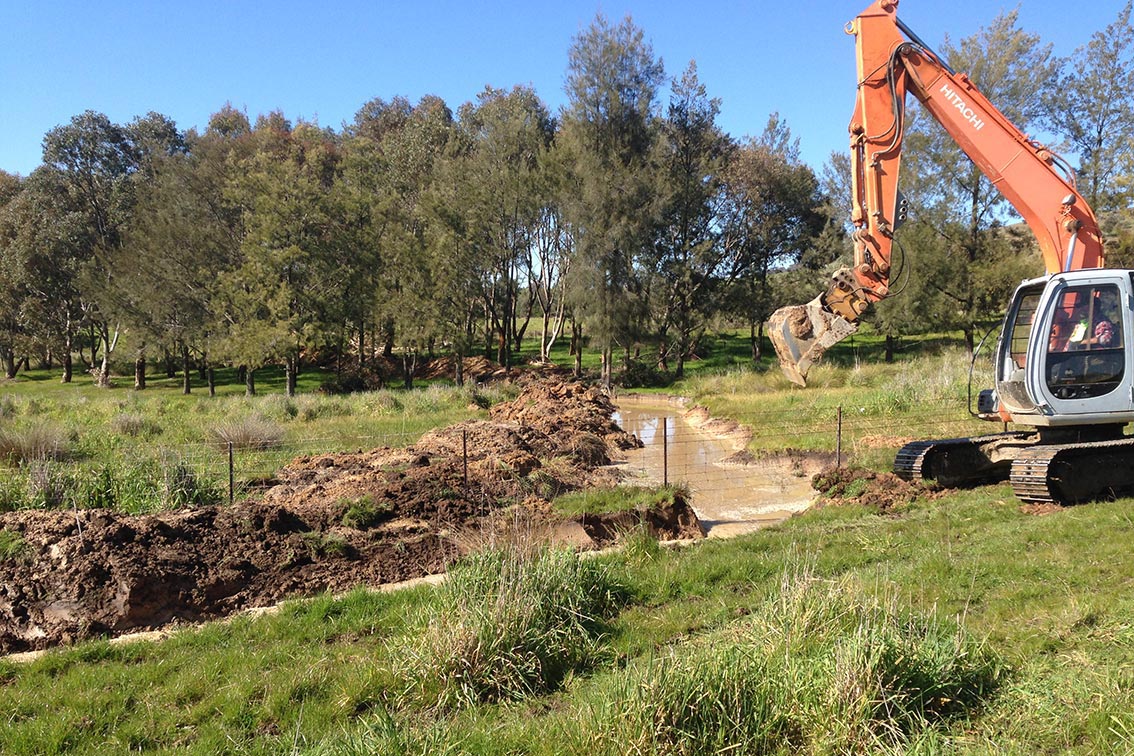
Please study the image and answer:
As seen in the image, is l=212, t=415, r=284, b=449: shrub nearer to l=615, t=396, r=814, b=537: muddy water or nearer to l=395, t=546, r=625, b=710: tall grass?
l=615, t=396, r=814, b=537: muddy water

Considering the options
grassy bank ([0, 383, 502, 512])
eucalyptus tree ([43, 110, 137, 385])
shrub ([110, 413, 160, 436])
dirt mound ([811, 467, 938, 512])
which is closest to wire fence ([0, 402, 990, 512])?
grassy bank ([0, 383, 502, 512])

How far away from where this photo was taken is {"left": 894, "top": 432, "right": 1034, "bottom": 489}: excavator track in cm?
1065

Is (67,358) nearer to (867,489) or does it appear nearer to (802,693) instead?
(867,489)

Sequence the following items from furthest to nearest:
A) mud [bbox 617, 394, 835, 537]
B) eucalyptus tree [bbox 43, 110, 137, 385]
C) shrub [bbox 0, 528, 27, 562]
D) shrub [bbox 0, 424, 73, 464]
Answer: eucalyptus tree [bbox 43, 110, 137, 385] < shrub [bbox 0, 424, 73, 464] < mud [bbox 617, 394, 835, 537] < shrub [bbox 0, 528, 27, 562]

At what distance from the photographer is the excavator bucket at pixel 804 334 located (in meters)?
11.3

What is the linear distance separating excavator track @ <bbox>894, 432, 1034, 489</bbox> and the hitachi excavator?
2 centimetres

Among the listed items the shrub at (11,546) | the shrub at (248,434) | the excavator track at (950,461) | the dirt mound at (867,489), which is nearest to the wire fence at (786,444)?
the dirt mound at (867,489)

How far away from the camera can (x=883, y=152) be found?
442 inches

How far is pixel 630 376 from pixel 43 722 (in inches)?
1279

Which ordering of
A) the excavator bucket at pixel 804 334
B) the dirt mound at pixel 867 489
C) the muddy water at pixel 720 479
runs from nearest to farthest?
1. the dirt mound at pixel 867 489
2. the excavator bucket at pixel 804 334
3. the muddy water at pixel 720 479

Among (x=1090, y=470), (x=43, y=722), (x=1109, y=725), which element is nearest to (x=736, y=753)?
(x=1109, y=725)

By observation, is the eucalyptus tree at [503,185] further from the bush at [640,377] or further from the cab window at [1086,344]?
the cab window at [1086,344]

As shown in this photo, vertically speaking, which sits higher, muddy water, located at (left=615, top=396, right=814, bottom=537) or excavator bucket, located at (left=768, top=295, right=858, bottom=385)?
excavator bucket, located at (left=768, top=295, right=858, bottom=385)

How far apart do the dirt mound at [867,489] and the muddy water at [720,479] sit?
1.82 feet
